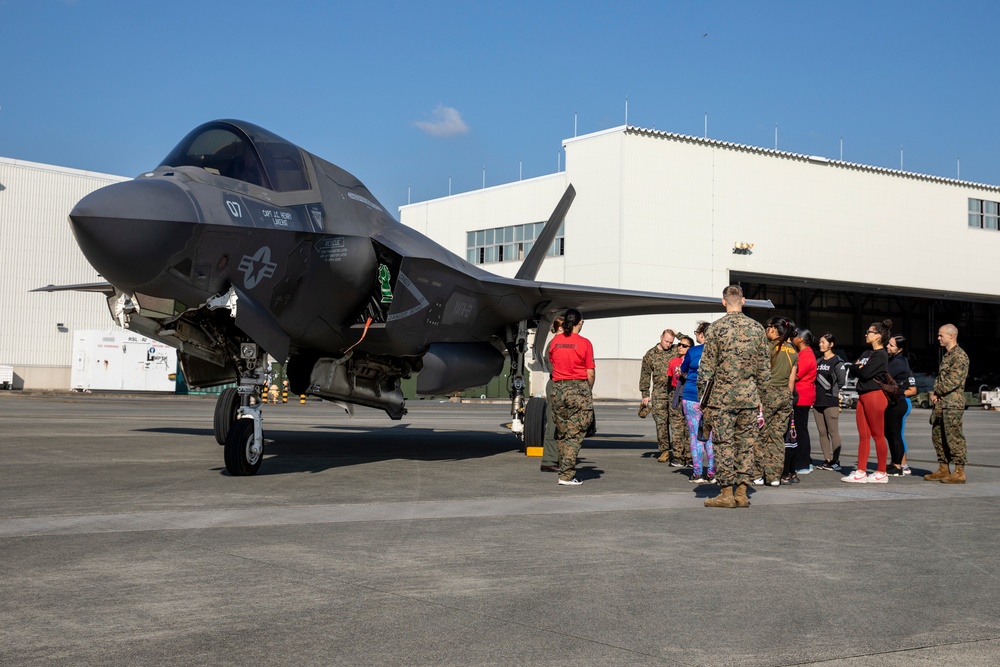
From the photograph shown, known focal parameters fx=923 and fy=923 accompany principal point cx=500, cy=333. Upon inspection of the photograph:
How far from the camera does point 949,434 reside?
1105cm

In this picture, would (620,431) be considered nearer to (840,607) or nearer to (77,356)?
(840,607)

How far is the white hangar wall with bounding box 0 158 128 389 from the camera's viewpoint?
149 ft

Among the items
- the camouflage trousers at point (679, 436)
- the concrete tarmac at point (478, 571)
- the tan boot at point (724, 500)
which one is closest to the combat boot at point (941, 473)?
the concrete tarmac at point (478, 571)

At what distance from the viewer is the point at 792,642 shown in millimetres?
4070

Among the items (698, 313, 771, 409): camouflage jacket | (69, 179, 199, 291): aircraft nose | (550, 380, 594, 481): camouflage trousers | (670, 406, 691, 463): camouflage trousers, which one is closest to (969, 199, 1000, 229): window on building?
→ (670, 406, 691, 463): camouflage trousers

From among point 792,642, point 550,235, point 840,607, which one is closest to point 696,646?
point 792,642

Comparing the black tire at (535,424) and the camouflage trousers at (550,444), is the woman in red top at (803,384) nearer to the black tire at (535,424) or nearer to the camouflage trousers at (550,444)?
the camouflage trousers at (550,444)

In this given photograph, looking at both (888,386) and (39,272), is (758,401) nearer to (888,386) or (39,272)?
(888,386)

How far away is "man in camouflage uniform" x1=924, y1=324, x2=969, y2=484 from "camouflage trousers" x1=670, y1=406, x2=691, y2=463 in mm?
3109

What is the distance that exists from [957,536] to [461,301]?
303 inches

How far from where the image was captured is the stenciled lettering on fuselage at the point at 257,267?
933cm

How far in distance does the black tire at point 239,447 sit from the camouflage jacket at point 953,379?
7.93 m

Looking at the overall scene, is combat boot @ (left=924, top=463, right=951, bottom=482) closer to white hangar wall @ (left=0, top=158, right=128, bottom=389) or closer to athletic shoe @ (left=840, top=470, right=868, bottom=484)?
athletic shoe @ (left=840, top=470, right=868, bottom=484)

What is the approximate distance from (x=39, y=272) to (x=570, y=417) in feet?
141
